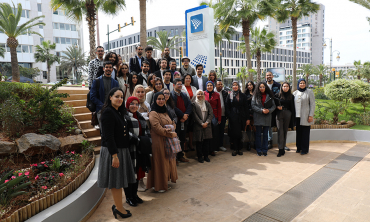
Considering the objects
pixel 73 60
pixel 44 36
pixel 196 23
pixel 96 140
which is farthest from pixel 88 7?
pixel 44 36

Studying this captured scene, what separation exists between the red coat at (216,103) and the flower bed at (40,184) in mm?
3287

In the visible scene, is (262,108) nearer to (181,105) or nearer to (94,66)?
(181,105)

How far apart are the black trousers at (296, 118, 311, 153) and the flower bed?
546 centimetres

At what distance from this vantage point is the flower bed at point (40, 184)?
9.73 ft

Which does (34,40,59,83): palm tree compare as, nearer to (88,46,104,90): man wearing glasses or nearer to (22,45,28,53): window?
(22,45,28,53): window

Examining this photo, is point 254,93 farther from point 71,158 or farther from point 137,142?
point 71,158

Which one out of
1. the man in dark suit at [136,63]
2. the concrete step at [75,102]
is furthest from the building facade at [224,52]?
the man in dark suit at [136,63]

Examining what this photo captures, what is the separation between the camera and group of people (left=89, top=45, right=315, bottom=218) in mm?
3389

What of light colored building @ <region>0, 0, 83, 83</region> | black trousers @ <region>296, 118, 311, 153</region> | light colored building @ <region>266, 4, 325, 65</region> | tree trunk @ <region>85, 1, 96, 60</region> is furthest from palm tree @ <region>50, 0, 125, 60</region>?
light colored building @ <region>266, 4, 325, 65</region>

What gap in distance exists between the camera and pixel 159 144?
436 cm

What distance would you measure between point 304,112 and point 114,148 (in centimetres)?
539

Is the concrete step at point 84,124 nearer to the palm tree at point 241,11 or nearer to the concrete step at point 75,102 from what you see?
the concrete step at point 75,102

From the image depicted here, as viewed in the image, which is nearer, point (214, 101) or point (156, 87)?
point (156, 87)

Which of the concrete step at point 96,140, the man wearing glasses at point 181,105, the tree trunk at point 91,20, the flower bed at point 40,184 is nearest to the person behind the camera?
the flower bed at point 40,184
